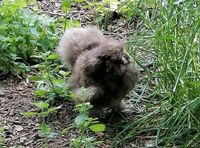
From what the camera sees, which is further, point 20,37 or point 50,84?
point 20,37

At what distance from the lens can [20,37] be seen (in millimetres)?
4457

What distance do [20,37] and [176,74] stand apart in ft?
4.48

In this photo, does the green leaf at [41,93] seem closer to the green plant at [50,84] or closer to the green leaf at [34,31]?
the green plant at [50,84]

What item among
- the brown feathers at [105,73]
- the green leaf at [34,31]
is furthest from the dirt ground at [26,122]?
the green leaf at [34,31]

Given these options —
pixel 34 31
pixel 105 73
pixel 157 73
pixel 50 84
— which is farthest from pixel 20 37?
pixel 157 73

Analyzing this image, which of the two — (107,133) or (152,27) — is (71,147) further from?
(152,27)

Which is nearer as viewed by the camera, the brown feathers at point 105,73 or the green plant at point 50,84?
the brown feathers at point 105,73

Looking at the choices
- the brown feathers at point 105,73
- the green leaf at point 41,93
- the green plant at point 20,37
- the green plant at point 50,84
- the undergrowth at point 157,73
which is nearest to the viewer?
the undergrowth at point 157,73

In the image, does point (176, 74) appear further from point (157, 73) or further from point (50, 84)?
point (50, 84)

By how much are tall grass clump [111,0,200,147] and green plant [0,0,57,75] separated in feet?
3.10

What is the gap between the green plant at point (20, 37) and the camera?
444 cm

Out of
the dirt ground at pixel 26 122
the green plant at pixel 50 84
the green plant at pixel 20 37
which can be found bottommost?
the dirt ground at pixel 26 122

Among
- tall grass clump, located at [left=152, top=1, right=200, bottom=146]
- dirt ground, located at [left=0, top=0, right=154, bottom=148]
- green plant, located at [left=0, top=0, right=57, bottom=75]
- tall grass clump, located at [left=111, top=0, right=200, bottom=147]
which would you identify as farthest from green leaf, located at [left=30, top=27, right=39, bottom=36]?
tall grass clump, located at [left=152, top=1, right=200, bottom=146]

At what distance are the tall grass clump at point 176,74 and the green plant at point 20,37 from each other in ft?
3.10
